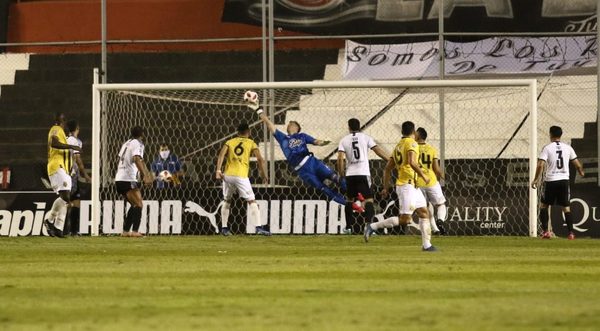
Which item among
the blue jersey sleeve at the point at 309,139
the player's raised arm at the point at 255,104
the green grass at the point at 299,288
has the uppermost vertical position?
the player's raised arm at the point at 255,104

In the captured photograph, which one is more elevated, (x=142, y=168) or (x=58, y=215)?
(x=142, y=168)

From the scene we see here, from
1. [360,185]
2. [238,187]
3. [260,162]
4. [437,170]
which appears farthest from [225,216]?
[437,170]

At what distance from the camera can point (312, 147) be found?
27.6 meters

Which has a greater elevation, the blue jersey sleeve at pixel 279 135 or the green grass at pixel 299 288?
the blue jersey sleeve at pixel 279 135

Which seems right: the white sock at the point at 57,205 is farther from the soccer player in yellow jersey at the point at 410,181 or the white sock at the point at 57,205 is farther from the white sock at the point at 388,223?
the soccer player in yellow jersey at the point at 410,181

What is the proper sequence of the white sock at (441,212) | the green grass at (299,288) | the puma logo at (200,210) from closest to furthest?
the green grass at (299,288)
the white sock at (441,212)
the puma logo at (200,210)

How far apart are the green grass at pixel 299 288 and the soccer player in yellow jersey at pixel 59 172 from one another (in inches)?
118

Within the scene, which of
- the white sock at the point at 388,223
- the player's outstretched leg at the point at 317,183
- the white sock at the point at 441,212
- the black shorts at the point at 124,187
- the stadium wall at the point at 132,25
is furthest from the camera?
the stadium wall at the point at 132,25

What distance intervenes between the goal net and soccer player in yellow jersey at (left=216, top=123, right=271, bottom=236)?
3.73 feet

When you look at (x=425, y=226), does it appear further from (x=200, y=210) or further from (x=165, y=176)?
(x=165, y=176)

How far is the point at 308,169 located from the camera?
986 inches

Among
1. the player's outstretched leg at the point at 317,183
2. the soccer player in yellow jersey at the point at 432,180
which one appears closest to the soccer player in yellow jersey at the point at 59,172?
the player's outstretched leg at the point at 317,183

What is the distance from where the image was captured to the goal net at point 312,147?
24609 mm

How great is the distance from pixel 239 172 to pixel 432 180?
121 inches
